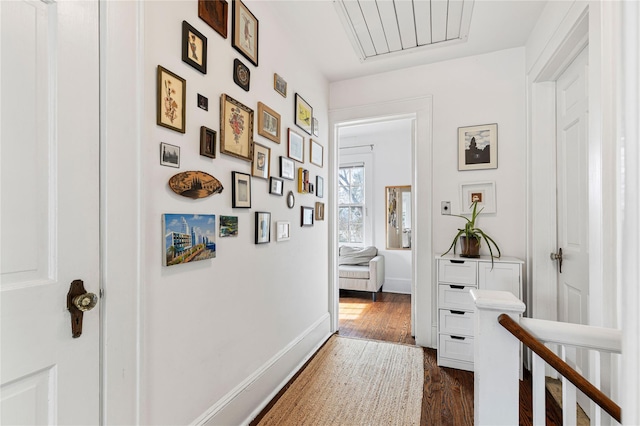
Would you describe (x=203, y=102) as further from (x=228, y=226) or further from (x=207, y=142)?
(x=228, y=226)

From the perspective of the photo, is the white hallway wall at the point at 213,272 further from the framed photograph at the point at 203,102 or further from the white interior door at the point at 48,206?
the white interior door at the point at 48,206

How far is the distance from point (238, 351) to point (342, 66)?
101 inches

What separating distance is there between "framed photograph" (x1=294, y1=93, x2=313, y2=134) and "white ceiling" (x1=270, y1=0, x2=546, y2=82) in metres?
0.42

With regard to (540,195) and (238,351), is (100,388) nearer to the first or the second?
(238,351)

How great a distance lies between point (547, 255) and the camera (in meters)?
2.20

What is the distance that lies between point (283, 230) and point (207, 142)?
898 millimetres

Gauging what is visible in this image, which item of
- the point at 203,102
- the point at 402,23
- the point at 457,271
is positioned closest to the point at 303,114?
the point at 402,23

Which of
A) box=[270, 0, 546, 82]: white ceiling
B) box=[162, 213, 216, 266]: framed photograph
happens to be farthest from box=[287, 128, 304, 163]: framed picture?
box=[162, 213, 216, 266]: framed photograph

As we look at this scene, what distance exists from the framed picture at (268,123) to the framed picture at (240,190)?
36cm

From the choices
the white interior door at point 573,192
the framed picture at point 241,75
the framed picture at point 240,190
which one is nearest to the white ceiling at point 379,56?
the white interior door at point 573,192

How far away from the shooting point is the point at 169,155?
124 centimetres

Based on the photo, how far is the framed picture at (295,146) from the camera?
7.40 ft

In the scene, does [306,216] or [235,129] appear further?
[306,216]

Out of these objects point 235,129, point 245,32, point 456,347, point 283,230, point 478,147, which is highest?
point 245,32
